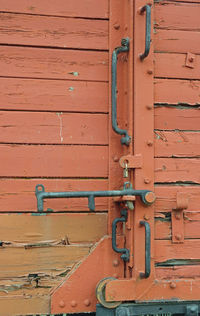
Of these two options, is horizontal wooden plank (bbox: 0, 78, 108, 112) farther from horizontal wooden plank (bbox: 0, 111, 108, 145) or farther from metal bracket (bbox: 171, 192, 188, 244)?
metal bracket (bbox: 171, 192, 188, 244)

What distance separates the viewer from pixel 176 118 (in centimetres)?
211

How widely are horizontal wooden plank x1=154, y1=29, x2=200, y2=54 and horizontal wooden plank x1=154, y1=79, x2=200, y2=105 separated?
0.19m

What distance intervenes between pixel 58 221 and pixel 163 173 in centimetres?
67

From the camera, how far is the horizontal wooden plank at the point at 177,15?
6.94 ft

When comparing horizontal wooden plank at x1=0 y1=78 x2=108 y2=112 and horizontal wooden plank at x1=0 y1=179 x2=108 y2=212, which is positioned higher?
horizontal wooden plank at x1=0 y1=78 x2=108 y2=112

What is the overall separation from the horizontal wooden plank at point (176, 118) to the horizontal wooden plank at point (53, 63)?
395 mm

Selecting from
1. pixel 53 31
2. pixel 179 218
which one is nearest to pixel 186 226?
pixel 179 218

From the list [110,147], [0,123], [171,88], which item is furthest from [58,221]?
[171,88]

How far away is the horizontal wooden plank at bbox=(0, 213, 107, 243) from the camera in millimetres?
2018

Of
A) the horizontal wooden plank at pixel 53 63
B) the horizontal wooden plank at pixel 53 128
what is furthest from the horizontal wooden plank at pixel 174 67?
Answer: the horizontal wooden plank at pixel 53 128

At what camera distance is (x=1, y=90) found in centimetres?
205

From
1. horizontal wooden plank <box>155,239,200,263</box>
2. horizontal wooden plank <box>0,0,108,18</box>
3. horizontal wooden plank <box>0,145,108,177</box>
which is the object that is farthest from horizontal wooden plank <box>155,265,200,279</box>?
horizontal wooden plank <box>0,0,108,18</box>

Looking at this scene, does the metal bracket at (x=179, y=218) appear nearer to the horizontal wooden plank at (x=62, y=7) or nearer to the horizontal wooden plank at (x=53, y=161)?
the horizontal wooden plank at (x=53, y=161)

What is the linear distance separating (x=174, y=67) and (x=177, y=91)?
0.47 ft
